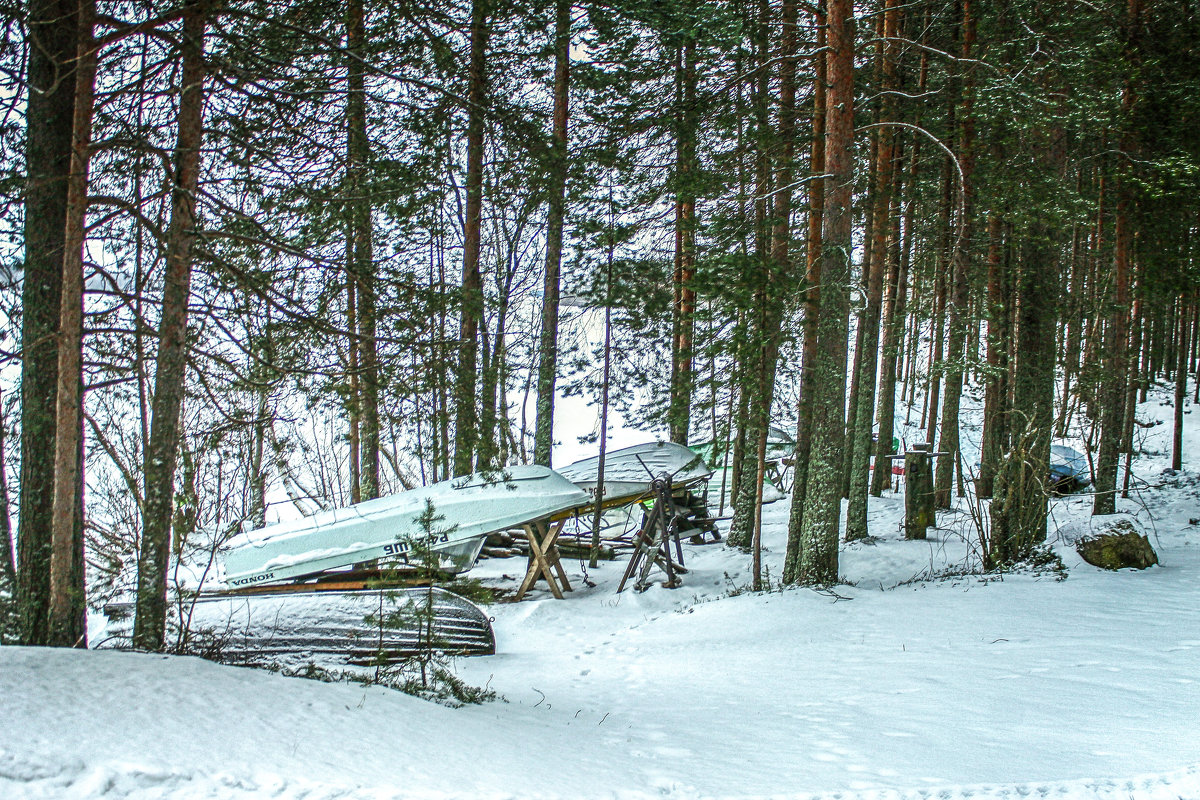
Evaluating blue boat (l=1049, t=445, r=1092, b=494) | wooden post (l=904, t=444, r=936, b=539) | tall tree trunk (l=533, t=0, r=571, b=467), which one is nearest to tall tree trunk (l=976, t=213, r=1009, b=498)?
wooden post (l=904, t=444, r=936, b=539)

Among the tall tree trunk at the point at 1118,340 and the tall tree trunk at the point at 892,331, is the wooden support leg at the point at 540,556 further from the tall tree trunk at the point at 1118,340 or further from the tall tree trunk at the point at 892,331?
the tall tree trunk at the point at 1118,340

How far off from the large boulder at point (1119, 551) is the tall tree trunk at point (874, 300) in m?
3.28

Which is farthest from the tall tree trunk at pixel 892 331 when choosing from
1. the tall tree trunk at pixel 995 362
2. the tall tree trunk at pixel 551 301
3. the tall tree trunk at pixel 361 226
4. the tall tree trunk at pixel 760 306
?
the tall tree trunk at pixel 361 226

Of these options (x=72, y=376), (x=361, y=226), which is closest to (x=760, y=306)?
(x=361, y=226)

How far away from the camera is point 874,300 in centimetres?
1079

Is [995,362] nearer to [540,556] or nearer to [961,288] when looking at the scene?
[961,288]

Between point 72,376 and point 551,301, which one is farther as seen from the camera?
point 551,301

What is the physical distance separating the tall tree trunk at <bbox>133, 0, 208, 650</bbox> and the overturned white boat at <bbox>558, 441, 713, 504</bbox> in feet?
23.1

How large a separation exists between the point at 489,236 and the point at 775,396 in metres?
8.82

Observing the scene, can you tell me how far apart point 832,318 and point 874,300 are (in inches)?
127

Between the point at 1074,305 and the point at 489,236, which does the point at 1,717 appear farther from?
the point at 489,236

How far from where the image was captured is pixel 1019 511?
867cm

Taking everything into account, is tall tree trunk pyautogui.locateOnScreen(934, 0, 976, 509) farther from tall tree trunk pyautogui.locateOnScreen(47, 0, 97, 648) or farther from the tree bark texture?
tall tree trunk pyautogui.locateOnScreen(47, 0, 97, 648)

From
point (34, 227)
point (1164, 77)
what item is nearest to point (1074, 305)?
point (1164, 77)
